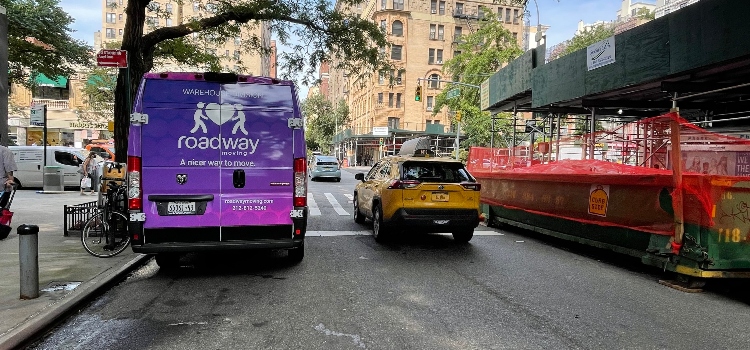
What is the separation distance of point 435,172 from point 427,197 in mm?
624

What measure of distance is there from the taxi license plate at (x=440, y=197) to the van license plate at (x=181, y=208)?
14.2 feet

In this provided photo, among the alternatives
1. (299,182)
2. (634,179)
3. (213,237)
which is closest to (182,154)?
(213,237)

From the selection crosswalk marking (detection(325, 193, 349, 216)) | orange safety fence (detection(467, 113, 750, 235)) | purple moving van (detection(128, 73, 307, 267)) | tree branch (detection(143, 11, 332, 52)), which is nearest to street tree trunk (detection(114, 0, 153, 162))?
tree branch (detection(143, 11, 332, 52))

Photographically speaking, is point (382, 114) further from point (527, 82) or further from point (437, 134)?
point (527, 82)

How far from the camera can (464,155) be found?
44.4 m

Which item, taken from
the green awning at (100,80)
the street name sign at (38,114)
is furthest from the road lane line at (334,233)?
the green awning at (100,80)

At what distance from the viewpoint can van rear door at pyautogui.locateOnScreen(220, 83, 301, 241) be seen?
20.6 feet

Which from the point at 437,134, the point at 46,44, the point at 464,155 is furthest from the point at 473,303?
the point at 437,134

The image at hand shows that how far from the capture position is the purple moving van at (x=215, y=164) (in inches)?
237

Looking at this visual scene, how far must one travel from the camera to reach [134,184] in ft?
19.5

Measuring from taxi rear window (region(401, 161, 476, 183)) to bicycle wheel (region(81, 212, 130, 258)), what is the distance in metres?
4.91

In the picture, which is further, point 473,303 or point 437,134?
point 437,134

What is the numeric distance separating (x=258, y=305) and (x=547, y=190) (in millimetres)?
6562

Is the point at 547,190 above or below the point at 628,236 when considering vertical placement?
above
